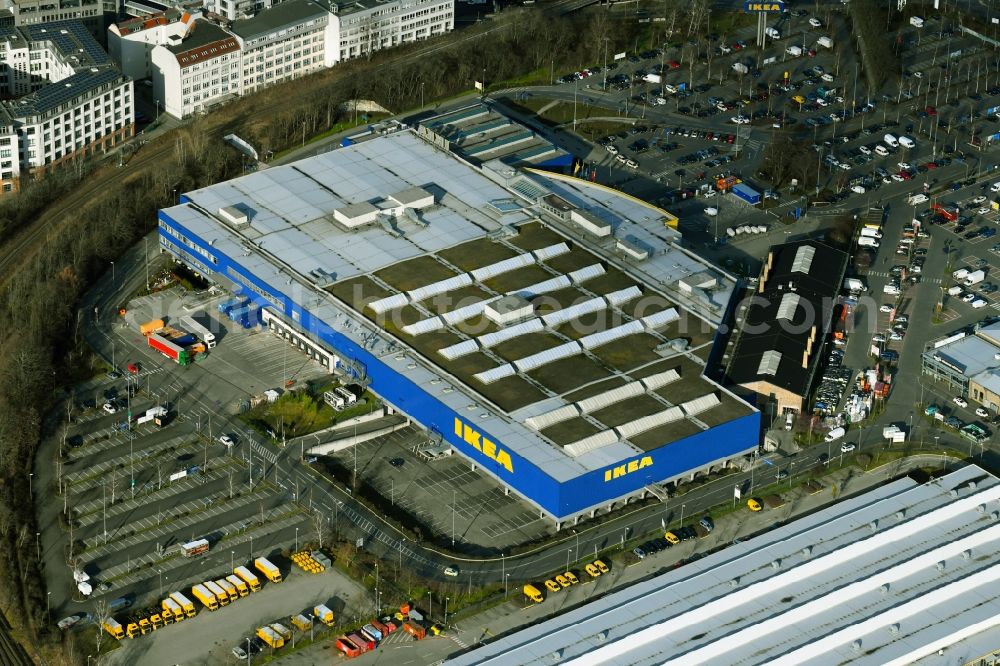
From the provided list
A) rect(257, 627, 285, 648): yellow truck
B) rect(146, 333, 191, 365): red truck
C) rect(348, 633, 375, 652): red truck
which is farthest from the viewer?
rect(146, 333, 191, 365): red truck

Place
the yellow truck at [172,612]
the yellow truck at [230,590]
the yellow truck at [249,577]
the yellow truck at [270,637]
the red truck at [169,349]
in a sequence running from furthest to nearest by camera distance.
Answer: the red truck at [169,349] → the yellow truck at [249,577] → the yellow truck at [230,590] → the yellow truck at [172,612] → the yellow truck at [270,637]

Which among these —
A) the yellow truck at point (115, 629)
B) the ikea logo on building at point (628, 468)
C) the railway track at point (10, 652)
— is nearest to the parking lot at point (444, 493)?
the ikea logo on building at point (628, 468)

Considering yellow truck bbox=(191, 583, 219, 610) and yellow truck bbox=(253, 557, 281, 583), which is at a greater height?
yellow truck bbox=(253, 557, 281, 583)

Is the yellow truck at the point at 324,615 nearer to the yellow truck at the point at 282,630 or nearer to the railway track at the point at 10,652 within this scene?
the yellow truck at the point at 282,630

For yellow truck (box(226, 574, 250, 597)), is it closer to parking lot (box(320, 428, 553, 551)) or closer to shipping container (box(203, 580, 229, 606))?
shipping container (box(203, 580, 229, 606))

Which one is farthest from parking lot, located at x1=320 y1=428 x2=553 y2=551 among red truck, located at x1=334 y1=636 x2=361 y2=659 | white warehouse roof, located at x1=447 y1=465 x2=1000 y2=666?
red truck, located at x1=334 y1=636 x2=361 y2=659

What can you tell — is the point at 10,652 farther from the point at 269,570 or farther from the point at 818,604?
the point at 818,604

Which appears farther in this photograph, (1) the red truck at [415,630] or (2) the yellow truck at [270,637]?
(1) the red truck at [415,630]
